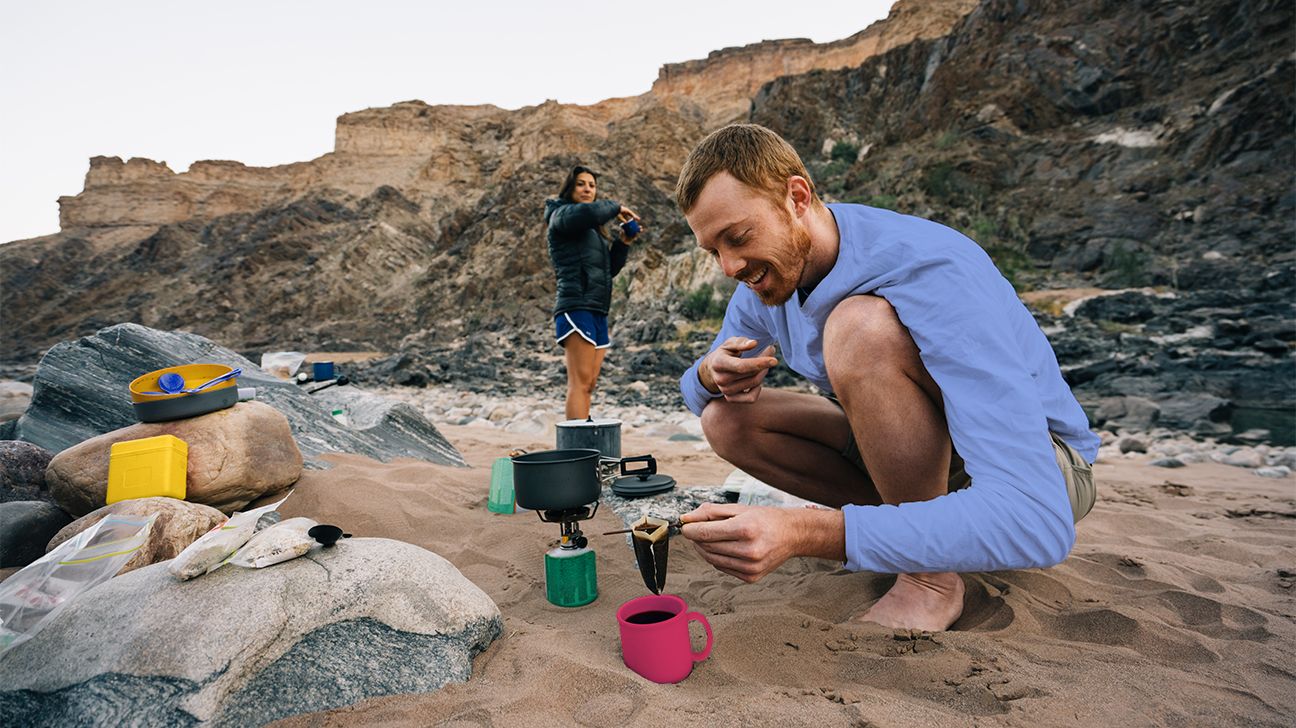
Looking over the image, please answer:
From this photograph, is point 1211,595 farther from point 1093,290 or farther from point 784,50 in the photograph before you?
point 784,50

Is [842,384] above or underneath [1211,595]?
above

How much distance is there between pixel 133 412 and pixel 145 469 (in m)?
1.05

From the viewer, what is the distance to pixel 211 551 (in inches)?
59.5

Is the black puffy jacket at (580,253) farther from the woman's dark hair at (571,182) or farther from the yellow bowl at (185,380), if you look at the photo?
the yellow bowl at (185,380)

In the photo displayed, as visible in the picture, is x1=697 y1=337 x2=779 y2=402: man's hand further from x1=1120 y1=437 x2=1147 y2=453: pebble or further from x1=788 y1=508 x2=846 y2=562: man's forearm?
x1=1120 y1=437 x2=1147 y2=453: pebble

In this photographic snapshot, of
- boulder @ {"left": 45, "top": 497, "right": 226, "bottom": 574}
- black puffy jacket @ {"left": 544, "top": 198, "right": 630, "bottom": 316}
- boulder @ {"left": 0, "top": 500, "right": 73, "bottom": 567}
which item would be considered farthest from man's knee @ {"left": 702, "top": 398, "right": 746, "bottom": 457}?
black puffy jacket @ {"left": 544, "top": 198, "right": 630, "bottom": 316}

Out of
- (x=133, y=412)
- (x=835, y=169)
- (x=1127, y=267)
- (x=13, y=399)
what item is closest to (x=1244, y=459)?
(x=133, y=412)

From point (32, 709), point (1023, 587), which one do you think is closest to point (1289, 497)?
point (1023, 587)

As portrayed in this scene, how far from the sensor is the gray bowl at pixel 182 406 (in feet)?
7.57

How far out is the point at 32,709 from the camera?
1319 millimetres

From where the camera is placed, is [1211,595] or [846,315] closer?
[846,315]

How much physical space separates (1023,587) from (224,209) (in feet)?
183

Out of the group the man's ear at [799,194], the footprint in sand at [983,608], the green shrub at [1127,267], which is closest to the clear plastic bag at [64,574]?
the man's ear at [799,194]

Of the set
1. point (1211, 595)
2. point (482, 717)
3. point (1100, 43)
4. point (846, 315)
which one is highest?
point (1100, 43)
